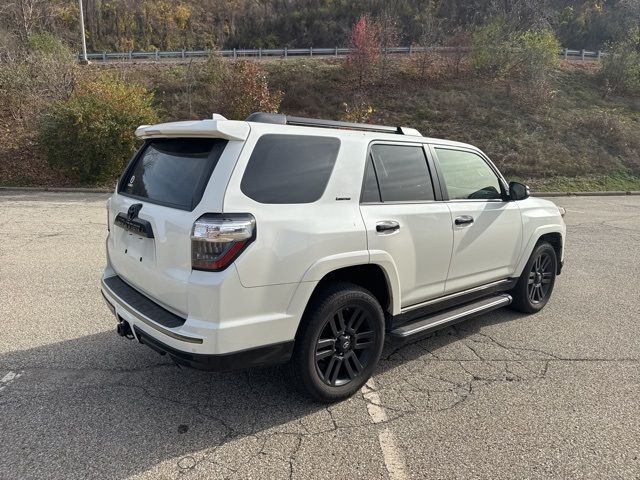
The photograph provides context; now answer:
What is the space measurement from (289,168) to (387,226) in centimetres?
83

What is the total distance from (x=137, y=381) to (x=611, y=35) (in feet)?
197

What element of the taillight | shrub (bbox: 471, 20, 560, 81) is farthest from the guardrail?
the taillight

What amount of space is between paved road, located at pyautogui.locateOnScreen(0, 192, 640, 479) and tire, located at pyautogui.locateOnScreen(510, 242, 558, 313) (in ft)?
0.63

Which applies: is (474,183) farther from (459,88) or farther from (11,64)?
(459,88)

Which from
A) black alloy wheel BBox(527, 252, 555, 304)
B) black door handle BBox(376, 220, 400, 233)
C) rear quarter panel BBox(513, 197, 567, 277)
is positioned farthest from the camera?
black alloy wheel BBox(527, 252, 555, 304)

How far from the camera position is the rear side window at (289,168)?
2807 mm

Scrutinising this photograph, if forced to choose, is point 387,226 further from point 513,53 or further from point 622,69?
point 622,69

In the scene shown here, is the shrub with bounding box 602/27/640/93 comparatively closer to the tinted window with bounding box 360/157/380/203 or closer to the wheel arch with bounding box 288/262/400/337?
the tinted window with bounding box 360/157/380/203

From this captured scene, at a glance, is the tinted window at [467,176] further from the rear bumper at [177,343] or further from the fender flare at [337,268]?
the rear bumper at [177,343]

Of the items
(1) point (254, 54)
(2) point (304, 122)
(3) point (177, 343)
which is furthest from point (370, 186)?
(1) point (254, 54)

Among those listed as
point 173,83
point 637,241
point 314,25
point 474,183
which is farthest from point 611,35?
point 474,183

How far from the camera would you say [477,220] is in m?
4.12

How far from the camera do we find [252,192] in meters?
2.76

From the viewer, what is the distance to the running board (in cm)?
351
